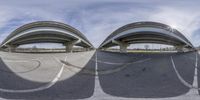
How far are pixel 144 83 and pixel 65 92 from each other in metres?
3.57

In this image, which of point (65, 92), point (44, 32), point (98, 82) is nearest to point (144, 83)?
point (98, 82)

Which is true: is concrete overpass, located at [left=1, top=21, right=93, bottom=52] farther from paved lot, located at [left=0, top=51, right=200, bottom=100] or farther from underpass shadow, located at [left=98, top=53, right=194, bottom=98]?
underpass shadow, located at [left=98, top=53, right=194, bottom=98]

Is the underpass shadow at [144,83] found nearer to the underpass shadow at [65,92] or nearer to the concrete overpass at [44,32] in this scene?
the underpass shadow at [65,92]

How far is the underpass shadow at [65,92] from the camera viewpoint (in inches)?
330

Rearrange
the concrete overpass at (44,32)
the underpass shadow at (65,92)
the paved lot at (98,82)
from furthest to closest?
the concrete overpass at (44,32) → the paved lot at (98,82) → the underpass shadow at (65,92)

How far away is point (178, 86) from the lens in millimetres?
9930

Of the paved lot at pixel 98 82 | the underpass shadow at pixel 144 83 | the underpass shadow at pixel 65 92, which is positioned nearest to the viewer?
the underpass shadow at pixel 65 92

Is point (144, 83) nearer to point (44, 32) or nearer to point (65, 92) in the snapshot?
point (65, 92)

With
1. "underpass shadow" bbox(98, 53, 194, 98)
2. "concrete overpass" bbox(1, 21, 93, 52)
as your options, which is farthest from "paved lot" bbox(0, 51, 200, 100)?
"concrete overpass" bbox(1, 21, 93, 52)

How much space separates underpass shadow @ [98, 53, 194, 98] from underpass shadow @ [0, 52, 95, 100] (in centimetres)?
72

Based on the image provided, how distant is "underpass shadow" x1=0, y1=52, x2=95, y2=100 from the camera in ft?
27.5

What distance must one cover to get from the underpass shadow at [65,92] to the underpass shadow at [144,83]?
72 cm

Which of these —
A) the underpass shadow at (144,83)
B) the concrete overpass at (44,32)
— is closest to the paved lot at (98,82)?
the underpass shadow at (144,83)

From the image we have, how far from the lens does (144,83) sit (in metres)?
→ 10.4
